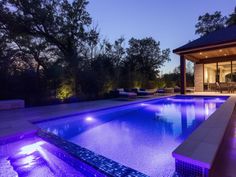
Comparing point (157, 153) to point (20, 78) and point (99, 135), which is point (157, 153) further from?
point (20, 78)

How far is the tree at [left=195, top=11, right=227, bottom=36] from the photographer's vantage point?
855 inches

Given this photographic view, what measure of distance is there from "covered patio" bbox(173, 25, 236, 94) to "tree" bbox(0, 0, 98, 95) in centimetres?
678

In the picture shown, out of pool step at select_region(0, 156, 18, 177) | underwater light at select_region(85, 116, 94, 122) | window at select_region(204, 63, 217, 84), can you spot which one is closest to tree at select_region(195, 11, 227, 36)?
window at select_region(204, 63, 217, 84)

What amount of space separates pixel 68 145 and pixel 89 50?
35.7 feet

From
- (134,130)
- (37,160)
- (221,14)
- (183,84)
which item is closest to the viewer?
(37,160)

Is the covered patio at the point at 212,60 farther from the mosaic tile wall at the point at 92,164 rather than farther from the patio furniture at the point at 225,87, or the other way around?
the mosaic tile wall at the point at 92,164

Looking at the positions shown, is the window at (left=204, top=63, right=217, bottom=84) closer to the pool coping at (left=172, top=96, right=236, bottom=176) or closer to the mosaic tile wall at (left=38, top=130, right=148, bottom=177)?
the pool coping at (left=172, top=96, right=236, bottom=176)

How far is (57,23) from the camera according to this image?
12.7m

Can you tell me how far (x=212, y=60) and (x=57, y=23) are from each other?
494 inches

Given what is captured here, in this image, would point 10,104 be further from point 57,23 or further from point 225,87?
point 225,87

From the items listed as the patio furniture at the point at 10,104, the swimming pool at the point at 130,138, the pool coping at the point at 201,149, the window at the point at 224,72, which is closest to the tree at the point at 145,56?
the window at the point at 224,72

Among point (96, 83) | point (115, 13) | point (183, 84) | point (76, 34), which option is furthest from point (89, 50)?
point (183, 84)

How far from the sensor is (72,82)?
992 cm

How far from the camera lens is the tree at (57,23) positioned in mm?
11098
